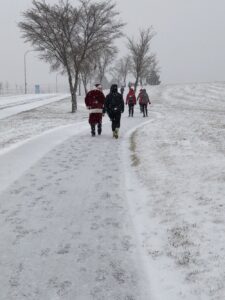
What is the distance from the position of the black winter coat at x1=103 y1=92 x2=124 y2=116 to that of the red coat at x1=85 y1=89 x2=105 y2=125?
19 centimetres

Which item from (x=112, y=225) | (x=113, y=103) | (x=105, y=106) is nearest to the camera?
(x=112, y=225)

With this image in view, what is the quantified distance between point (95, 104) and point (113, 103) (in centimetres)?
61

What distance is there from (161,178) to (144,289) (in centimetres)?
408

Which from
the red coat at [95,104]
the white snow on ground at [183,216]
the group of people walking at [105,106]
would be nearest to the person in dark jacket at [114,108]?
the group of people walking at [105,106]

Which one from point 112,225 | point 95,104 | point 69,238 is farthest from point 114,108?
point 69,238

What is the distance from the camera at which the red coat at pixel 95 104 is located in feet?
46.2

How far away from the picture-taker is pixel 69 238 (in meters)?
5.32

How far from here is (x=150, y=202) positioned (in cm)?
685

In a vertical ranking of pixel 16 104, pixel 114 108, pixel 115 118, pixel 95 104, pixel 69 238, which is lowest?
pixel 69 238

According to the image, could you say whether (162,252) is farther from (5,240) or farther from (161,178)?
(161,178)

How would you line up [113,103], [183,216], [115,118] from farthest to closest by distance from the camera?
[113,103] < [115,118] < [183,216]

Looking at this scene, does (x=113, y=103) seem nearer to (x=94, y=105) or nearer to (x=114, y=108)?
(x=114, y=108)

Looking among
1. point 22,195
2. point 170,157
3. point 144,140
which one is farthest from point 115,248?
point 144,140

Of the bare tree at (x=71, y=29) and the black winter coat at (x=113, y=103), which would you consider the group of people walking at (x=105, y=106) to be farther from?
the bare tree at (x=71, y=29)
